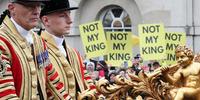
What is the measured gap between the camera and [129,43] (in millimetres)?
13461

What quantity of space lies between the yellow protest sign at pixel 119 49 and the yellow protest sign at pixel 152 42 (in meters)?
0.24

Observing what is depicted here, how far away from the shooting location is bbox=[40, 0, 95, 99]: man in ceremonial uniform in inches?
235

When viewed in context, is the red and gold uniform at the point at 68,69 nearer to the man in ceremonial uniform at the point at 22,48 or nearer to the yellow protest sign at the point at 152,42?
the man in ceremonial uniform at the point at 22,48

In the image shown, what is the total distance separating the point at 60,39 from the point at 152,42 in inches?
287

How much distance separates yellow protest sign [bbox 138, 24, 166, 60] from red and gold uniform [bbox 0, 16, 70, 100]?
7.84 meters

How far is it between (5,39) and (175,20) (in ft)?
49.8

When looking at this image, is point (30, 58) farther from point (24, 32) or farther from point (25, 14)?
point (25, 14)

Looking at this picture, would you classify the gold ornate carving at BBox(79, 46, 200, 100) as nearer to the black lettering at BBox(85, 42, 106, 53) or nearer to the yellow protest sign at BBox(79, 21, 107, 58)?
the yellow protest sign at BBox(79, 21, 107, 58)

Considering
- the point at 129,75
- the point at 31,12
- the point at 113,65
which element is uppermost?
the point at 31,12

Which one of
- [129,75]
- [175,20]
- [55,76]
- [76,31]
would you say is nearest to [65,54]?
[55,76]

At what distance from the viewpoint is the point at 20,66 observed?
479 centimetres

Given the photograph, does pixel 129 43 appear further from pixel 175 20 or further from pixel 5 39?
pixel 5 39

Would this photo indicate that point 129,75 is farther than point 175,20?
No

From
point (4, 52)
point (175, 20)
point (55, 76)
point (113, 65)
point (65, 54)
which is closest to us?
point (4, 52)
